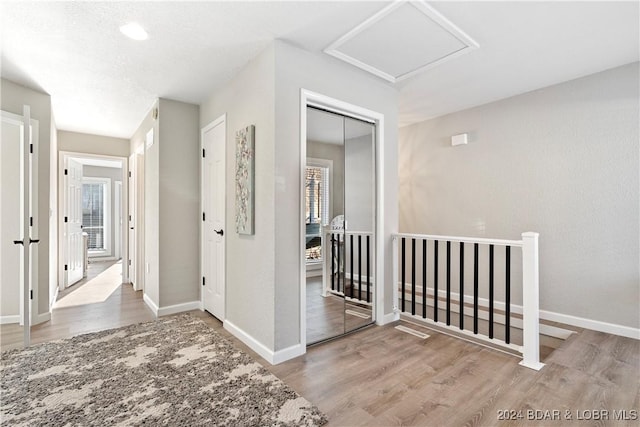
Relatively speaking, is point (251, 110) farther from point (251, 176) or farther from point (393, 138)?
point (393, 138)

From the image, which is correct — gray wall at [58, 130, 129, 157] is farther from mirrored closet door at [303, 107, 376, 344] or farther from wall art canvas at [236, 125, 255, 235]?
mirrored closet door at [303, 107, 376, 344]

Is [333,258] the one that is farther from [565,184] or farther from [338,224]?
[565,184]

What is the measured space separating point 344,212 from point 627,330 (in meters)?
2.81

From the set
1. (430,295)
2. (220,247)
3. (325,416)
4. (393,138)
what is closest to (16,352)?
(220,247)

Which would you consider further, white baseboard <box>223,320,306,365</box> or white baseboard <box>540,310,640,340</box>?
white baseboard <box>540,310,640,340</box>

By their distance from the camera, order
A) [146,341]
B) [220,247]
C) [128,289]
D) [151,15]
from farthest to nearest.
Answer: [128,289] < [220,247] < [146,341] < [151,15]

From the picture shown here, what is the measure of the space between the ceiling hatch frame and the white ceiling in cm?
4

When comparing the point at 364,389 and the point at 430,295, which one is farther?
the point at 430,295

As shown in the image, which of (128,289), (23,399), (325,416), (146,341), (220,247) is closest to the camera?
(325,416)

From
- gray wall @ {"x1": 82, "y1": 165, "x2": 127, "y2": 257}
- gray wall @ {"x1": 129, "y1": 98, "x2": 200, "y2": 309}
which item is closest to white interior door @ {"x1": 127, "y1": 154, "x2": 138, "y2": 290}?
gray wall @ {"x1": 129, "y1": 98, "x2": 200, "y2": 309}

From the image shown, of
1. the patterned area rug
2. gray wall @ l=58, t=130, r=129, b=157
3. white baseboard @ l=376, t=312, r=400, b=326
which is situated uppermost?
gray wall @ l=58, t=130, r=129, b=157

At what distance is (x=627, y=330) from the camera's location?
287cm

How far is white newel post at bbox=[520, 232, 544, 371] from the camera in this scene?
91.7 inches

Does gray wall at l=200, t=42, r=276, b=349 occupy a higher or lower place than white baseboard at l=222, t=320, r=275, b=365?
higher
